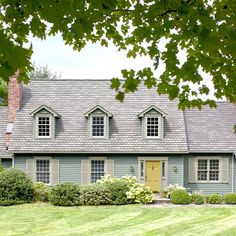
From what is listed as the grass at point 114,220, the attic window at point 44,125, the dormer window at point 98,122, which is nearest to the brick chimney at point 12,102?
the attic window at point 44,125

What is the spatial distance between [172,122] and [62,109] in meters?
7.09

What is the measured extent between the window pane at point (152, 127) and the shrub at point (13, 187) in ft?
27.7

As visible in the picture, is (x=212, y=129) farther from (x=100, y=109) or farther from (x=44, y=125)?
(x=44, y=125)

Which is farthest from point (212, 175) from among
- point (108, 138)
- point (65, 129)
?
point (65, 129)

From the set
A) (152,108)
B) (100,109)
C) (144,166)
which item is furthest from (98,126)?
(144,166)

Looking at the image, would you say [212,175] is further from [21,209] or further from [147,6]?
[147,6]

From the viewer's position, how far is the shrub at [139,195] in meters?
26.2

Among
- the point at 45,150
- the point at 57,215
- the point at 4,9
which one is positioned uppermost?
the point at 4,9

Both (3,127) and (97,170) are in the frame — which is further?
(3,127)

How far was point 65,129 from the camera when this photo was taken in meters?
31.0

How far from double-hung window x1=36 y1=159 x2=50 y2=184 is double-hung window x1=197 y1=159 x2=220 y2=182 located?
30.7ft

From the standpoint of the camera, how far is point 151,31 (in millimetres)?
6613

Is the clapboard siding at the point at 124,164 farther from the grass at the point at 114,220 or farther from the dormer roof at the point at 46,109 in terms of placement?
the grass at the point at 114,220

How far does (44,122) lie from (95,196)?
709cm
